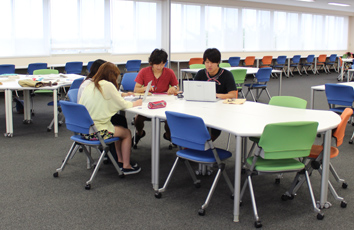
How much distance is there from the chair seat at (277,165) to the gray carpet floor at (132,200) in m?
0.39

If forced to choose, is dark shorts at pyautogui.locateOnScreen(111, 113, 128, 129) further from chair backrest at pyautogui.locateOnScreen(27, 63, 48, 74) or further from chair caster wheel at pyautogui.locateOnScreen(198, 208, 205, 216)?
chair backrest at pyautogui.locateOnScreen(27, 63, 48, 74)

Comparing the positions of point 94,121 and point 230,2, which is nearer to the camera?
point 94,121

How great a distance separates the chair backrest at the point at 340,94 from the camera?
5348 millimetres

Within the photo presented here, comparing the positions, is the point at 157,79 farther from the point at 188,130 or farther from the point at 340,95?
the point at 340,95

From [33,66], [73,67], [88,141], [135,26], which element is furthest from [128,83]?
[135,26]

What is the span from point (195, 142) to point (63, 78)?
3944 millimetres

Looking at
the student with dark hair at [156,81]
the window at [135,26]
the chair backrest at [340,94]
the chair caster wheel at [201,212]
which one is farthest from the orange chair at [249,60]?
the chair caster wheel at [201,212]

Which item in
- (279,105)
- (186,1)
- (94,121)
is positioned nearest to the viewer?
(94,121)

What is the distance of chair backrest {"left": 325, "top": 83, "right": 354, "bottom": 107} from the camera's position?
17.5ft

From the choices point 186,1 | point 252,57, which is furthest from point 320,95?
point 186,1

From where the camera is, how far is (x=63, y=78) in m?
6.42

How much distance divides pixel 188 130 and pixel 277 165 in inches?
28.4

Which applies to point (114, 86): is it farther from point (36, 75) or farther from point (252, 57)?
point (252, 57)

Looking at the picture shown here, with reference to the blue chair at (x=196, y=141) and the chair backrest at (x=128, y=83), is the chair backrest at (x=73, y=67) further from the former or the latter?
the blue chair at (x=196, y=141)
